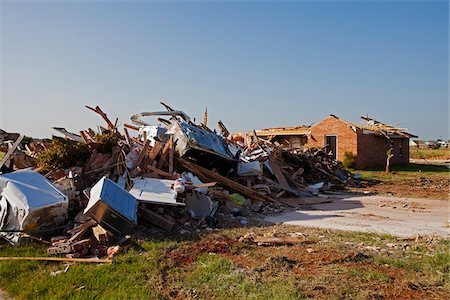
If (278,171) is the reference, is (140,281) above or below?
below

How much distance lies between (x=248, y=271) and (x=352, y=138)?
2156 centimetres

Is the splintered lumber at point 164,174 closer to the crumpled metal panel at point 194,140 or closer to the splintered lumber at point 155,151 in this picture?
the splintered lumber at point 155,151

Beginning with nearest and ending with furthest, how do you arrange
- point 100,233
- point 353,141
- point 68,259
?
point 68,259, point 100,233, point 353,141

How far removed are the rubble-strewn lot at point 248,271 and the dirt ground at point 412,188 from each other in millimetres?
7894

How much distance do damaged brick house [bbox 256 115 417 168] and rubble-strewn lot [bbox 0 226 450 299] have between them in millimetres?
17458

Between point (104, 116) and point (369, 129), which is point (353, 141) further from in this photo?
point (104, 116)

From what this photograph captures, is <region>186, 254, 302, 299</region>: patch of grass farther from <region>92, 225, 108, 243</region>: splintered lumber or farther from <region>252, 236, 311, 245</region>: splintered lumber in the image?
<region>92, 225, 108, 243</region>: splintered lumber

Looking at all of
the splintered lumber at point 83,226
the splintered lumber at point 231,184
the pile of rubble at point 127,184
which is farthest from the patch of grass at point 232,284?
the splintered lumber at point 231,184

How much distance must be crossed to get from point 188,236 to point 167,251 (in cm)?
115

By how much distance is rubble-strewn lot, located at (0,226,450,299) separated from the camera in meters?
4.50

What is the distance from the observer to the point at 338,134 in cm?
2559

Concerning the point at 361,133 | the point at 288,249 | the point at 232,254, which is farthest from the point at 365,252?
the point at 361,133

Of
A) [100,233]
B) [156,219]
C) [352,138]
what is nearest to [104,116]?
[156,219]

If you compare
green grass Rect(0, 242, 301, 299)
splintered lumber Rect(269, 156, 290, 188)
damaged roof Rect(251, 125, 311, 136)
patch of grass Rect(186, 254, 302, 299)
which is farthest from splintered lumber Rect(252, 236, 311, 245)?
damaged roof Rect(251, 125, 311, 136)
